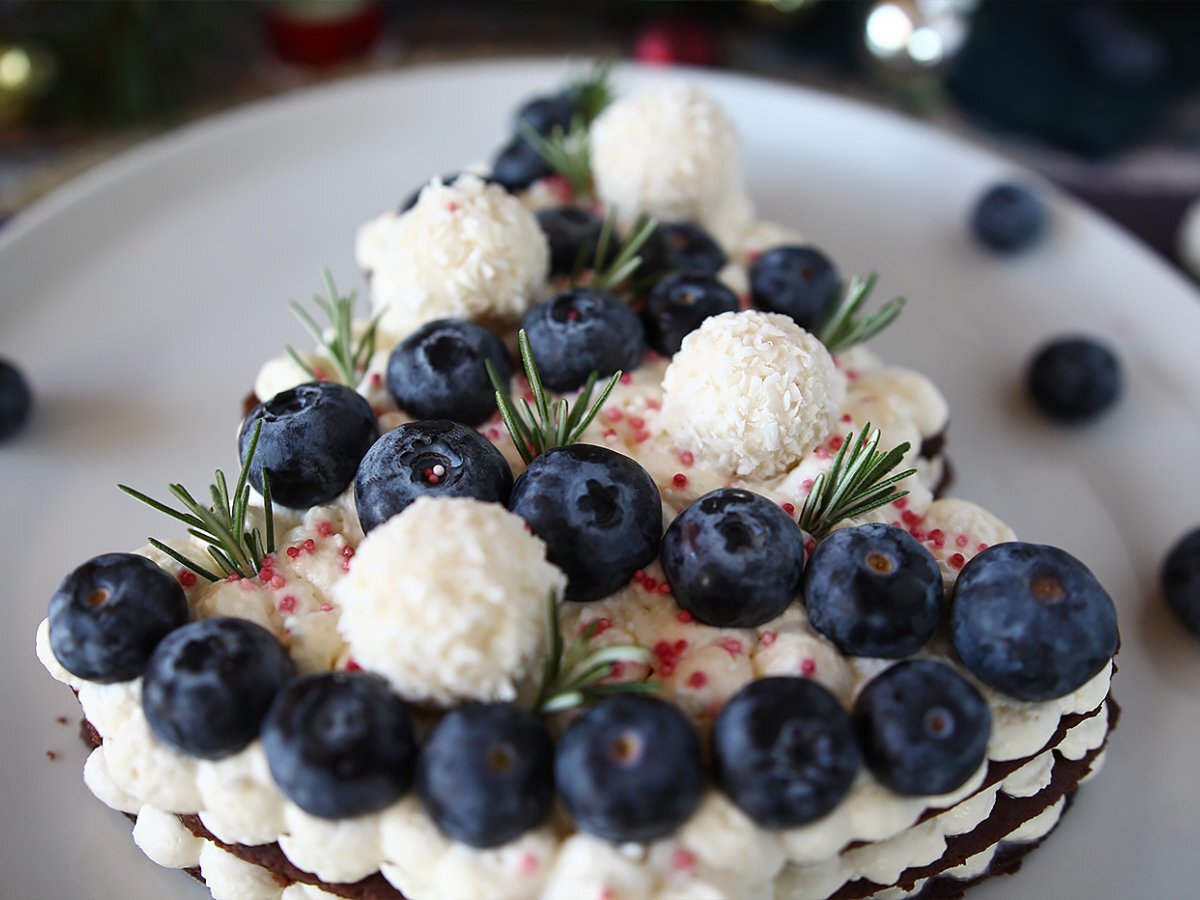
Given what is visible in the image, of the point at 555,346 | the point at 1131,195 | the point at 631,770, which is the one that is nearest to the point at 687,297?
the point at 555,346

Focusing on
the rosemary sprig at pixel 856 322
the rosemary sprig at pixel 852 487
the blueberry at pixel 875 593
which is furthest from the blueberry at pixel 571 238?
the blueberry at pixel 875 593

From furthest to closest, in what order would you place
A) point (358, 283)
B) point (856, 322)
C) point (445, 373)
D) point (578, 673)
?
1. point (358, 283)
2. point (856, 322)
3. point (445, 373)
4. point (578, 673)

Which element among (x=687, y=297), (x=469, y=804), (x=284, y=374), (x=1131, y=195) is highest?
(x=1131, y=195)

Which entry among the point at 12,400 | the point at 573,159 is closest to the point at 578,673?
the point at 573,159

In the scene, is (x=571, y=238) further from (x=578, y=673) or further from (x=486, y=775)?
(x=486, y=775)

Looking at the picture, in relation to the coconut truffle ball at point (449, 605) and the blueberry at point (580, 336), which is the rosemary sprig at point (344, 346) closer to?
the blueberry at point (580, 336)

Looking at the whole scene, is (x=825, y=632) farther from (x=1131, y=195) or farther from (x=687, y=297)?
(x=1131, y=195)

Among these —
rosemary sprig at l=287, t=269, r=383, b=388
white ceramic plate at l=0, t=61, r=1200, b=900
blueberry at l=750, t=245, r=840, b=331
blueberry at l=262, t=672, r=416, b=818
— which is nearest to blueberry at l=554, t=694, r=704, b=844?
blueberry at l=262, t=672, r=416, b=818
